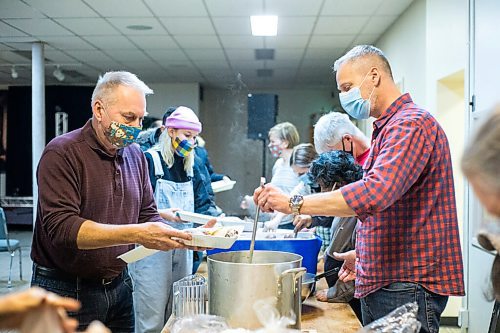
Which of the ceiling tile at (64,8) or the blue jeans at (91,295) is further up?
the ceiling tile at (64,8)

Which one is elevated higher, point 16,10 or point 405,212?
point 16,10

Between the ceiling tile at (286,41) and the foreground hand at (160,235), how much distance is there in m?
5.11

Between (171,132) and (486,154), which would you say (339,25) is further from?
(486,154)

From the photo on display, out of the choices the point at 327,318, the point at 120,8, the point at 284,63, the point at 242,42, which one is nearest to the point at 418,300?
the point at 327,318

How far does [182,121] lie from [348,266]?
140cm

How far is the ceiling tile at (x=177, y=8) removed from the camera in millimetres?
4926

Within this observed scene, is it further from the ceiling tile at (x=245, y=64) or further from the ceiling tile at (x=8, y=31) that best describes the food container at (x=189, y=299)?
the ceiling tile at (x=245, y=64)

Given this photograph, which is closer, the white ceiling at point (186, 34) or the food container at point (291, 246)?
the food container at point (291, 246)

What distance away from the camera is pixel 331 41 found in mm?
6500

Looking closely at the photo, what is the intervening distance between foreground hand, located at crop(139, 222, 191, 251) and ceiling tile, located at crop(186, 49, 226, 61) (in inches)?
229

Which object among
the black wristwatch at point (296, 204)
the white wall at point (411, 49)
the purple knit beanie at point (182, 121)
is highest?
the white wall at point (411, 49)

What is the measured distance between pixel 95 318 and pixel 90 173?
492mm

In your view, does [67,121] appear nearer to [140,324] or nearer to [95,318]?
[140,324]

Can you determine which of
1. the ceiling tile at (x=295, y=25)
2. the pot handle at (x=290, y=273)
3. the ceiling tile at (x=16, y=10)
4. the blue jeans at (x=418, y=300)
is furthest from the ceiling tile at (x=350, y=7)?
the pot handle at (x=290, y=273)
